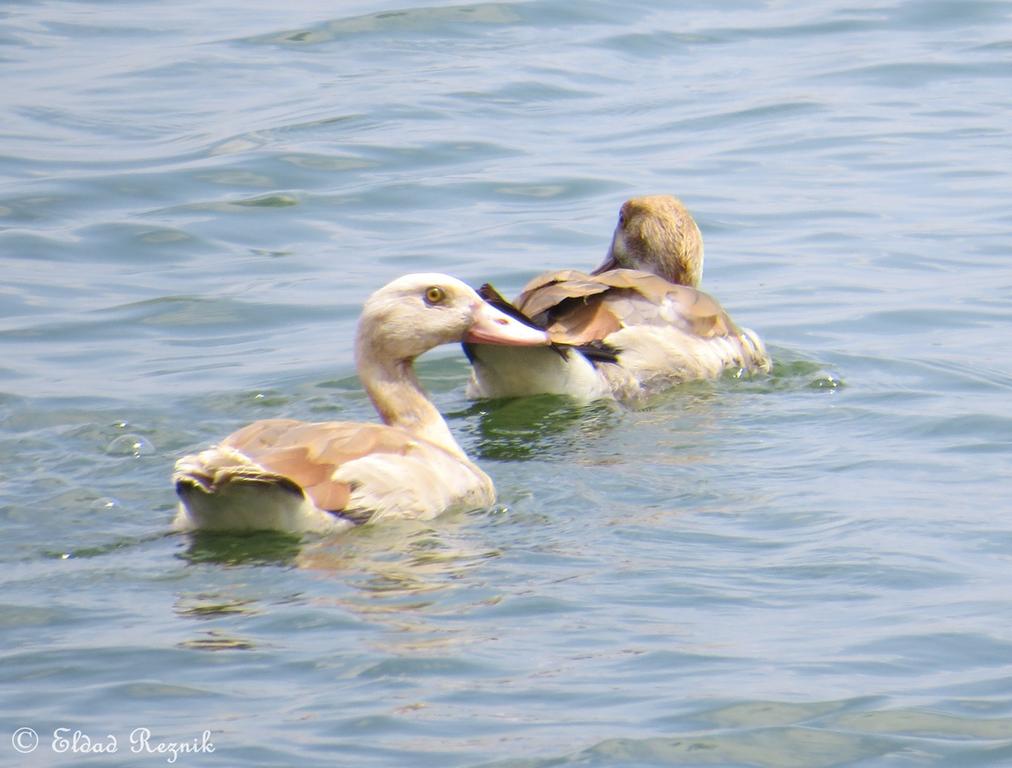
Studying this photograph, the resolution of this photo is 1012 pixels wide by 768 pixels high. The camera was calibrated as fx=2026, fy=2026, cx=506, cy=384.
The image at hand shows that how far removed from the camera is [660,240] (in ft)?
40.2

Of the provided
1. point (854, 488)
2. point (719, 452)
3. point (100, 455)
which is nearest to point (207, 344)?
point (100, 455)

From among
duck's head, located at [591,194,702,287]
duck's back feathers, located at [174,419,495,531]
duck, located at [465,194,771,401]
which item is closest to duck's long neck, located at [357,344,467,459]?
duck's back feathers, located at [174,419,495,531]

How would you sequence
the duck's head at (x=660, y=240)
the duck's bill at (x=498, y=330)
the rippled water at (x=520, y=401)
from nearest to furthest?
the rippled water at (x=520, y=401), the duck's bill at (x=498, y=330), the duck's head at (x=660, y=240)

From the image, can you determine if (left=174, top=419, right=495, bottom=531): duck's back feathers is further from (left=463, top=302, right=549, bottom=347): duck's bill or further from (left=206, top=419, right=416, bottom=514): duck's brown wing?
(left=463, top=302, right=549, bottom=347): duck's bill

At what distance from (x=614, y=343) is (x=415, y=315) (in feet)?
7.02

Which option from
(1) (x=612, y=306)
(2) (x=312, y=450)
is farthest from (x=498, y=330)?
(1) (x=612, y=306)

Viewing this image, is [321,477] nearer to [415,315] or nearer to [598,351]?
[415,315]

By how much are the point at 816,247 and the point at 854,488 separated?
5.56 m

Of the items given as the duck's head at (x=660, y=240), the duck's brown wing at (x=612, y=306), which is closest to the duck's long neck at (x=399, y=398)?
the duck's brown wing at (x=612, y=306)

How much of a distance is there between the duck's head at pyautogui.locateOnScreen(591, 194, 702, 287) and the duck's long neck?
320 cm

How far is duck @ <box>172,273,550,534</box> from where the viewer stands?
7.81 m

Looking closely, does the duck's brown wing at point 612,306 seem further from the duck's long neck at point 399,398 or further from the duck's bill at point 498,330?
the duck's long neck at point 399,398

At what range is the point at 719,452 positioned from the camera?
9602 mm

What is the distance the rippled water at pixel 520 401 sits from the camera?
6379mm
